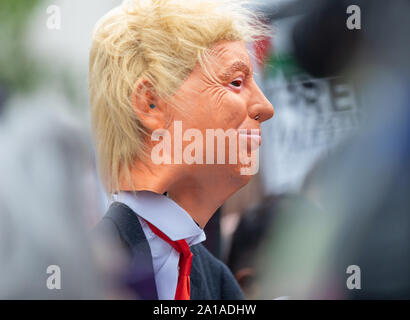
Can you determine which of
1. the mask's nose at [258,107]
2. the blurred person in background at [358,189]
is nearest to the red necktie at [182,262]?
the mask's nose at [258,107]

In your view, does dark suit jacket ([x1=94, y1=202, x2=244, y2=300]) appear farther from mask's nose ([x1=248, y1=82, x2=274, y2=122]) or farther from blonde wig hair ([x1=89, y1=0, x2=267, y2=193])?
mask's nose ([x1=248, y1=82, x2=274, y2=122])

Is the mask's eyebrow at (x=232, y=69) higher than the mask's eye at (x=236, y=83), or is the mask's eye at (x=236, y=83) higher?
the mask's eyebrow at (x=232, y=69)

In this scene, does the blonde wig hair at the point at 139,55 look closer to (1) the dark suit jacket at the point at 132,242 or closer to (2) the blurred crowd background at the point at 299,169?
(1) the dark suit jacket at the point at 132,242

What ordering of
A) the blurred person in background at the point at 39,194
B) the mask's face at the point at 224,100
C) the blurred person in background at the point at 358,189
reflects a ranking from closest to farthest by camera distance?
1. the mask's face at the point at 224,100
2. the blurred person in background at the point at 39,194
3. the blurred person in background at the point at 358,189

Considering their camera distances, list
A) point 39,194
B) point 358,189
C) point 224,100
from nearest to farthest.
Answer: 1. point 224,100
2. point 39,194
3. point 358,189

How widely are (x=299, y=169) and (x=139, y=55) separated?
0.76 m

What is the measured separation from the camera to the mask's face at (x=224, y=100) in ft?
3.90

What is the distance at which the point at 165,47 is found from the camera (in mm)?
1188

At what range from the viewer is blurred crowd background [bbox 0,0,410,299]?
60.4 inches

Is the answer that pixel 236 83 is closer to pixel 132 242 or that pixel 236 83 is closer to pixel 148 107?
pixel 148 107

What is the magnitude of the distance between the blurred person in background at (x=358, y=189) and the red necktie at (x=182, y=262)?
0.51m

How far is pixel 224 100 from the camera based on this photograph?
3.90ft

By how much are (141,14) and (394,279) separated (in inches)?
46.1

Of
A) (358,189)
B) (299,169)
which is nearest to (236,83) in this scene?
(299,169)
